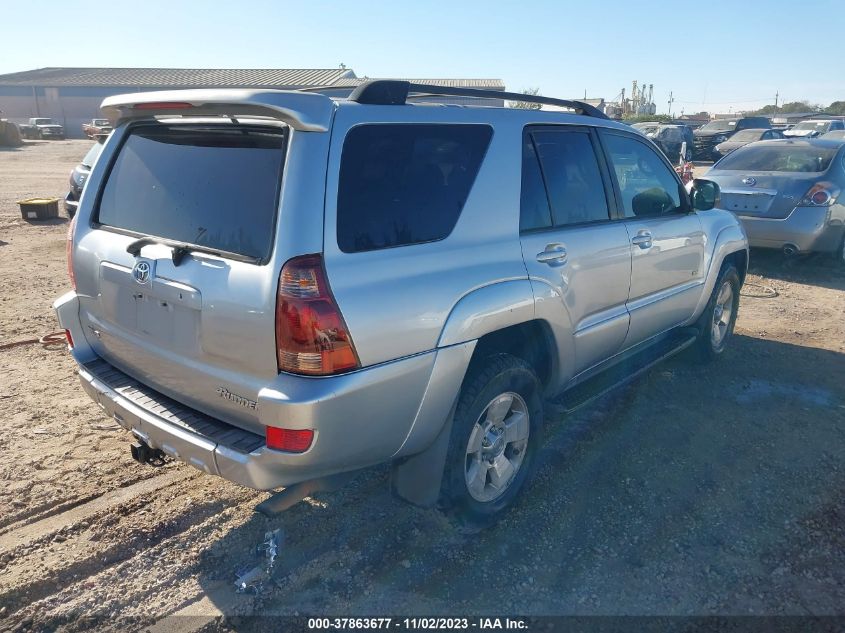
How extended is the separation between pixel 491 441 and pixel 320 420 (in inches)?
47.0

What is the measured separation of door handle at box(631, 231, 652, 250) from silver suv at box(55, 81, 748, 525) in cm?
26

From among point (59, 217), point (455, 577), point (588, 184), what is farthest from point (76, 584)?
point (59, 217)

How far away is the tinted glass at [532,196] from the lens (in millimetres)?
3252

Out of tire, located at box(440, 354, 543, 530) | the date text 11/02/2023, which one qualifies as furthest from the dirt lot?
tire, located at box(440, 354, 543, 530)

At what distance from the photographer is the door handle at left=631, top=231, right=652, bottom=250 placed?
13.2ft

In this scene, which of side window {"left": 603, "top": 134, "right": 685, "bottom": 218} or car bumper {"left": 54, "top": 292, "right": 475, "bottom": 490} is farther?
side window {"left": 603, "top": 134, "right": 685, "bottom": 218}

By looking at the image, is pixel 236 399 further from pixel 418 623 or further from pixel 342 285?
pixel 418 623

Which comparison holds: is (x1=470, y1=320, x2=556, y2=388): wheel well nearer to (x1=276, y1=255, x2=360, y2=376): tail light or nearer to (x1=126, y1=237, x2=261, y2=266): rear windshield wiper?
(x1=276, y1=255, x2=360, y2=376): tail light

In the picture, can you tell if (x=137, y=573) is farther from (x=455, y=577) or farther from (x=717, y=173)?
(x=717, y=173)

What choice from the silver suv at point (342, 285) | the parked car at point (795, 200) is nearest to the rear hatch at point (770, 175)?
the parked car at point (795, 200)

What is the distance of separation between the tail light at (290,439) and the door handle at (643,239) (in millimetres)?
2520

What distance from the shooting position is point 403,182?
8.85 feet

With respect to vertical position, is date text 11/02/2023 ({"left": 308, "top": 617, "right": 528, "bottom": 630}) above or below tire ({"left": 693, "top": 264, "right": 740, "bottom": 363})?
below

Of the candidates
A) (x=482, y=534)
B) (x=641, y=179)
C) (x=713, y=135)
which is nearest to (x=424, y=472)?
(x=482, y=534)
